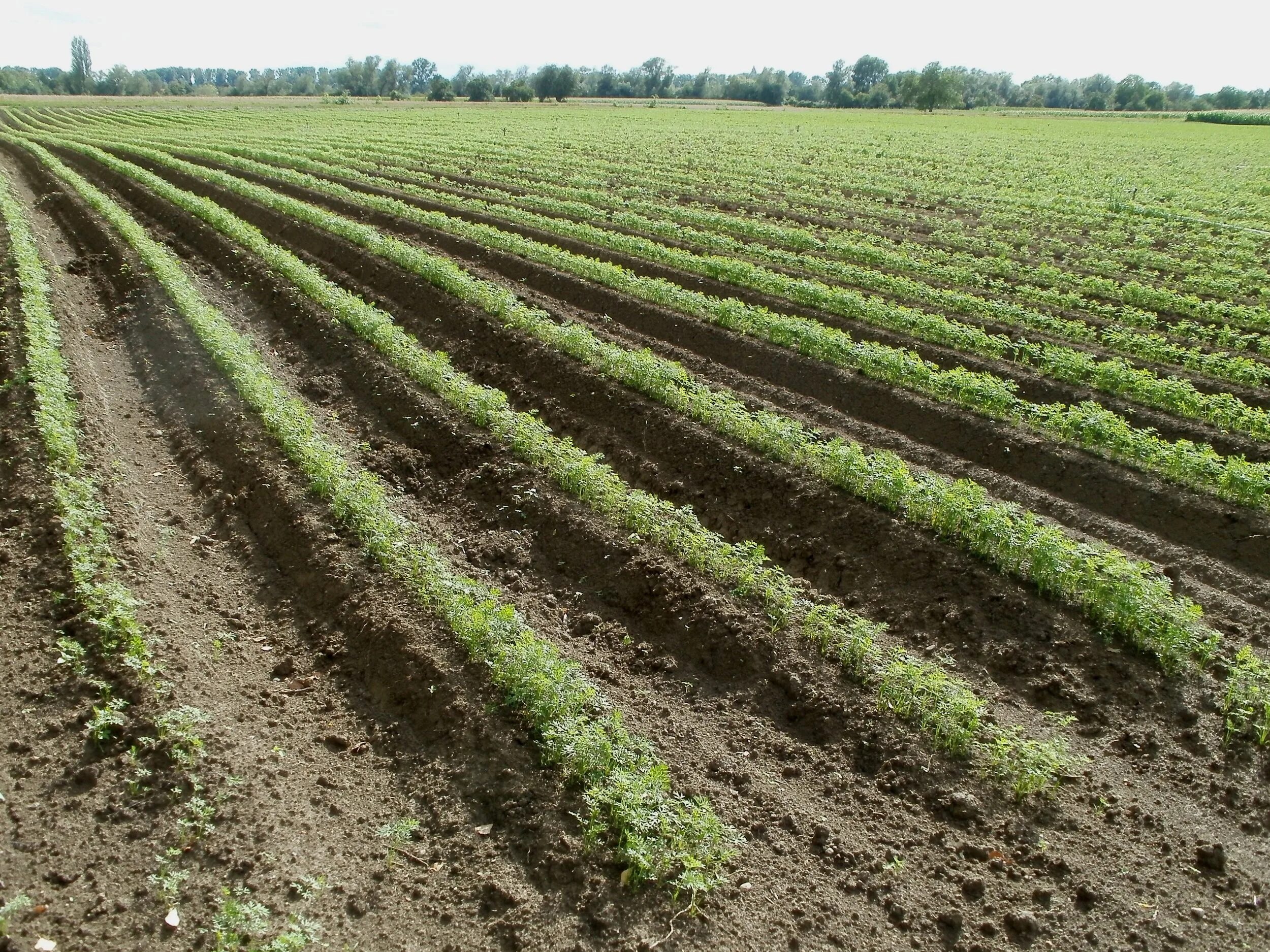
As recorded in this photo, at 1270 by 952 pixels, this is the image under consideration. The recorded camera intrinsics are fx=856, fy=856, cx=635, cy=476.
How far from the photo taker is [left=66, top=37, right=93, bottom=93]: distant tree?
127 m

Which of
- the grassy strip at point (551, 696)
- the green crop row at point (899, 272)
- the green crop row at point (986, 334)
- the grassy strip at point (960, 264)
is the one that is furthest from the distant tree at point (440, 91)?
the grassy strip at point (551, 696)

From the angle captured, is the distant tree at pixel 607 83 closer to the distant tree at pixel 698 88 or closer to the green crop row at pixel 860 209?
the distant tree at pixel 698 88

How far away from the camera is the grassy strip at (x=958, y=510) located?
7570mm

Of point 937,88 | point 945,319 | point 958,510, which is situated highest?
point 937,88

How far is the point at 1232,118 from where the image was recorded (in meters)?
70.9

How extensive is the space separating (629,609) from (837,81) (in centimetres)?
13049

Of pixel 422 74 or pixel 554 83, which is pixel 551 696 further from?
pixel 422 74

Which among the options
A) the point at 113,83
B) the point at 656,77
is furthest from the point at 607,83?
the point at 113,83

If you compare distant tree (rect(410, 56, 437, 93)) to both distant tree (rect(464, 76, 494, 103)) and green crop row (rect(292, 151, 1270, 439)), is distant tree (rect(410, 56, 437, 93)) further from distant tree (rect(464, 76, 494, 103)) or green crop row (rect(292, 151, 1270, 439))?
green crop row (rect(292, 151, 1270, 439))

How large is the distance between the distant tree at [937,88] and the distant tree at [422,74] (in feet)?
306

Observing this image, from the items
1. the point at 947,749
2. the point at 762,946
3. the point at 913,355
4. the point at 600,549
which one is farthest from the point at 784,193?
the point at 762,946

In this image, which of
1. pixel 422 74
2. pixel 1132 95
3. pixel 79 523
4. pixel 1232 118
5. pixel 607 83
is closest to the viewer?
pixel 79 523

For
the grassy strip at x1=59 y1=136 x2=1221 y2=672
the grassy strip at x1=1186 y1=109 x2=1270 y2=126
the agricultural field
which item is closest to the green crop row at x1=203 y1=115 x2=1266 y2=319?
the agricultural field

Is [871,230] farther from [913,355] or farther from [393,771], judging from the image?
[393,771]
